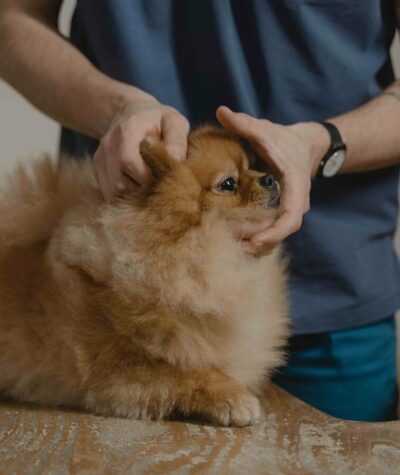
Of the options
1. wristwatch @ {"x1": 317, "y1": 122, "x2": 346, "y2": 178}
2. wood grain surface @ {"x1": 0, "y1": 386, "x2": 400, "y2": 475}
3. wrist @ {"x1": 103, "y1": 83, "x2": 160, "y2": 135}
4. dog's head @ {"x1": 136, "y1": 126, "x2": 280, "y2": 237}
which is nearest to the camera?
wood grain surface @ {"x1": 0, "y1": 386, "x2": 400, "y2": 475}

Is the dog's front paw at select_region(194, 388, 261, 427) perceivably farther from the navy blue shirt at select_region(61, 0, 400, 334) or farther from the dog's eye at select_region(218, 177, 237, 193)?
the navy blue shirt at select_region(61, 0, 400, 334)

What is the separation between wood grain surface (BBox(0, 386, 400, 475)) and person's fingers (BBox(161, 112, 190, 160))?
1.14 feet

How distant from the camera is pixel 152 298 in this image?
0.91 m

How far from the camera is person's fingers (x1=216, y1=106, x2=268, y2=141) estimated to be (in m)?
0.97

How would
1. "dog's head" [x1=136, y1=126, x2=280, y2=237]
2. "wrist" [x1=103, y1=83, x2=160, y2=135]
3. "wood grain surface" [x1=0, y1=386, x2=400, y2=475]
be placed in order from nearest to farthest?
"wood grain surface" [x1=0, y1=386, x2=400, y2=475], "dog's head" [x1=136, y1=126, x2=280, y2=237], "wrist" [x1=103, y1=83, x2=160, y2=135]

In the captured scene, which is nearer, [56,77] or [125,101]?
[125,101]

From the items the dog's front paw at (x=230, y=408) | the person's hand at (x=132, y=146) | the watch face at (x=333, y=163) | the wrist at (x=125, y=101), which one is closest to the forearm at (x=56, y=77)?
the wrist at (x=125, y=101)

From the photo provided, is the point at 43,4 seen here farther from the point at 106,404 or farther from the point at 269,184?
the point at 106,404

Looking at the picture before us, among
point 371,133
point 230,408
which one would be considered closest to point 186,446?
point 230,408

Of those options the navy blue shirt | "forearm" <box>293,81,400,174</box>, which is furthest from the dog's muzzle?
the navy blue shirt

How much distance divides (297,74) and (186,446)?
27.2 inches

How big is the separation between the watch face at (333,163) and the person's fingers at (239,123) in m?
0.23

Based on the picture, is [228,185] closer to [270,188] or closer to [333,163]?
[270,188]

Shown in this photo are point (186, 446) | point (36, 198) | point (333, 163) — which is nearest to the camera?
point (186, 446)
